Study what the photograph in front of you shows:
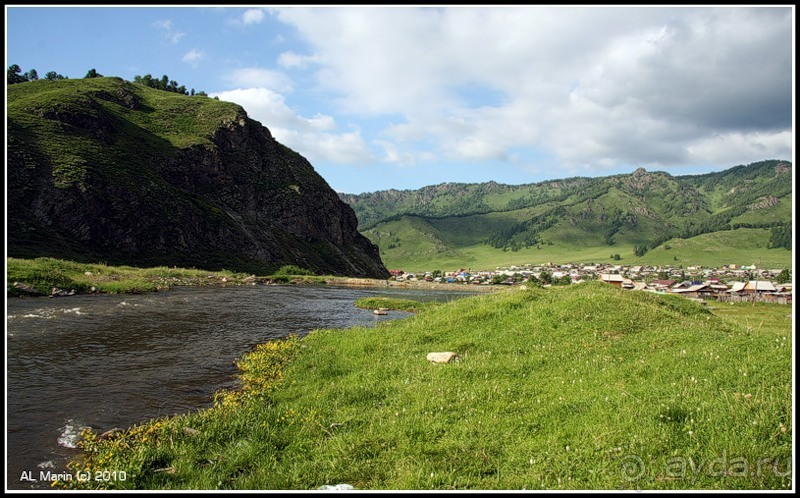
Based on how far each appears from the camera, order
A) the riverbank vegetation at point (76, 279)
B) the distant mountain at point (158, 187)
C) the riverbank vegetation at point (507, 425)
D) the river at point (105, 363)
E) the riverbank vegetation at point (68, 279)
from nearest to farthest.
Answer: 1. the riverbank vegetation at point (507, 425)
2. the river at point (105, 363)
3. the riverbank vegetation at point (68, 279)
4. the riverbank vegetation at point (76, 279)
5. the distant mountain at point (158, 187)

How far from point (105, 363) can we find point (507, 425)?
1609 centimetres

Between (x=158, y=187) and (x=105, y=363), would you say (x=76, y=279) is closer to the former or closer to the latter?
(x=105, y=363)

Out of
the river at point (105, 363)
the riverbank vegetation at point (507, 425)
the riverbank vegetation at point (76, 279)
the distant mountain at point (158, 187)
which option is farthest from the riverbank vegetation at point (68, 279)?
the riverbank vegetation at point (507, 425)

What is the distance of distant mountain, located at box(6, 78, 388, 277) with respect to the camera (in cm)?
7588

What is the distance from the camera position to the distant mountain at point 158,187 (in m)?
75.9

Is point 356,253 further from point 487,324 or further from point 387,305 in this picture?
Result: point 487,324

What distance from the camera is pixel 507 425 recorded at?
9.01m

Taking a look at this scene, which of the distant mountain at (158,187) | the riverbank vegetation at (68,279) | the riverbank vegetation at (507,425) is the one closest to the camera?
the riverbank vegetation at (507,425)

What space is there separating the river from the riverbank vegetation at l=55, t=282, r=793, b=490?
4.42ft

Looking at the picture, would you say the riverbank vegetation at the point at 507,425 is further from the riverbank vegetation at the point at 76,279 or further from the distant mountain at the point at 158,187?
the distant mountain at the point at 158,187

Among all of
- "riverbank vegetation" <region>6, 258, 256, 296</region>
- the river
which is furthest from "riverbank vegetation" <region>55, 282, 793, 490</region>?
"riverbank vegetation" <region>6, 258, 256, 296</region>

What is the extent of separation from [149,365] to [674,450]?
17.6 metres

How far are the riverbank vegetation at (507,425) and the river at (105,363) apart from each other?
1.35 m

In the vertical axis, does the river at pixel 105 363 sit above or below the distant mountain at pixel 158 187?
below
